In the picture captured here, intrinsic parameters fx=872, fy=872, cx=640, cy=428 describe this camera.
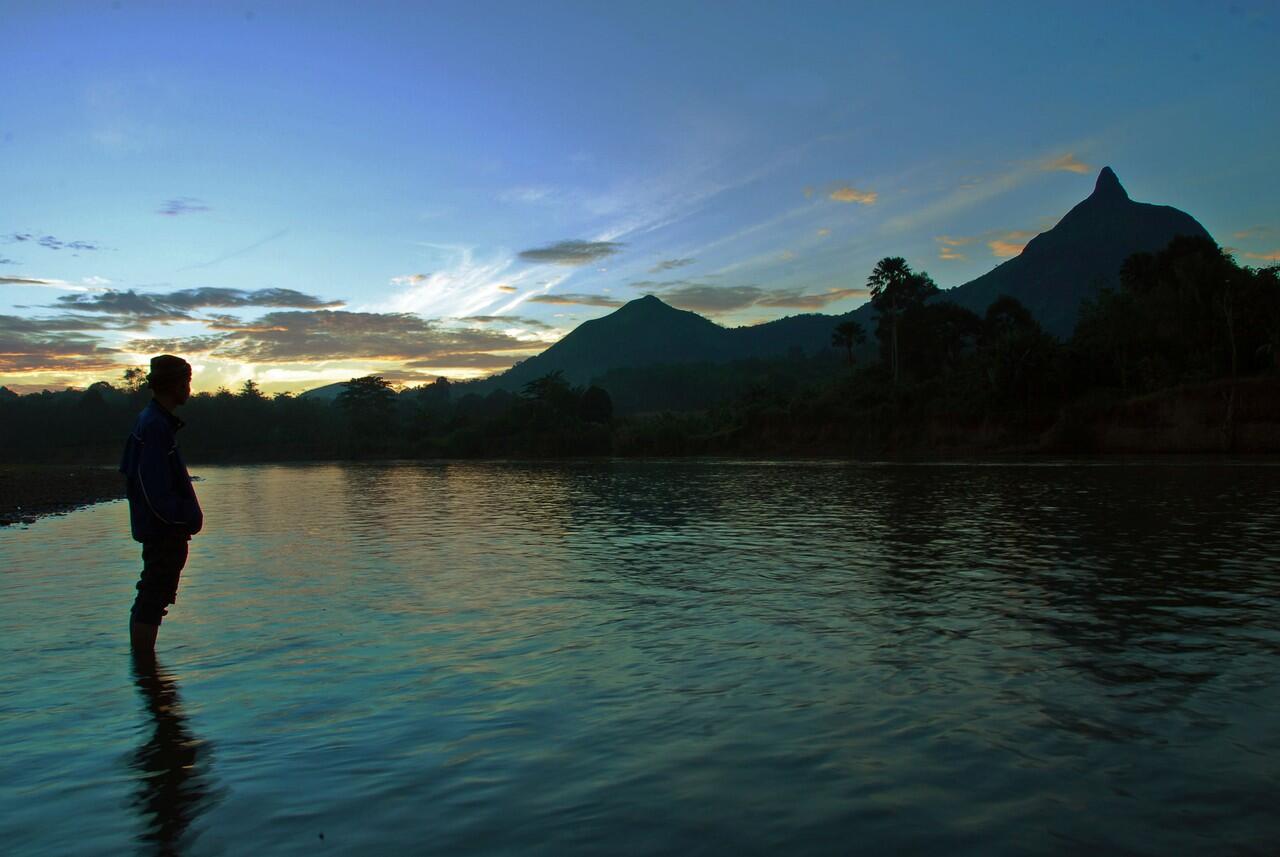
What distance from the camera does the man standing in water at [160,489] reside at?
22.5 feet

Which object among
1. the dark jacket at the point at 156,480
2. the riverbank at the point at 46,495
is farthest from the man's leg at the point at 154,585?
the riverbank at the point at 46,495

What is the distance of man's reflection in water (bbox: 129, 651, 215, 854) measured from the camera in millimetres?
4355

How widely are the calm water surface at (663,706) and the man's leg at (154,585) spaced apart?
429 mm

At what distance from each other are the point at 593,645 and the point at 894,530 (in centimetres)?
Answer: 1156

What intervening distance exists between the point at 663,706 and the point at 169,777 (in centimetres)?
314

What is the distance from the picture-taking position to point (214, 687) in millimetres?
7039

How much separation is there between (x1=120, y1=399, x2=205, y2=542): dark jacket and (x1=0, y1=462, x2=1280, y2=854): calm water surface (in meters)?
1.30

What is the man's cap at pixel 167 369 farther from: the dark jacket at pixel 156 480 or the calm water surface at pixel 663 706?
the calm water surface at pixel 663 706

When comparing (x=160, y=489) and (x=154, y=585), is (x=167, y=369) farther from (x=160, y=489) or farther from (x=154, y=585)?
(x=154, y=585)

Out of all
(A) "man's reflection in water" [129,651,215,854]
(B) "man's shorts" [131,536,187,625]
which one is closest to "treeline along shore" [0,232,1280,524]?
(B) "man's shorts" [131,536,187,625]

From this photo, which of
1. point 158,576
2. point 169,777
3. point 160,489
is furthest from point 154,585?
point 169,777

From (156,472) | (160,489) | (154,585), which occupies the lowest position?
(154,585)

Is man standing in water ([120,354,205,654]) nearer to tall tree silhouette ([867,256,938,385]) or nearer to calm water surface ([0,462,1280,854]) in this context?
calm water surface ([0,462,1280,854])

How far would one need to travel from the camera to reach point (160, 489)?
689cm
